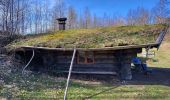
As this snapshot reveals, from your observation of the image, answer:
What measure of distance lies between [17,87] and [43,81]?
2.08 meters

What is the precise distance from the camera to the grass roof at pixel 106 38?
14.8 m

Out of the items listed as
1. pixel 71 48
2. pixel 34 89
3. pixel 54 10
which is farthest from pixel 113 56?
pixel 54 10

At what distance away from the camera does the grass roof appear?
1478 centimetres

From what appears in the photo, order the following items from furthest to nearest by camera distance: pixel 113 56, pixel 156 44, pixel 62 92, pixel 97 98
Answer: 1. pixel 113 56
2. pixel 156 44
3. pixel 62 92
4. pixel 97 98

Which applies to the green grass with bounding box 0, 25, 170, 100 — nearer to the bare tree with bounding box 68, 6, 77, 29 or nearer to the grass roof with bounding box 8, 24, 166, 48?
the grass roof with bounding box 8, 24, 166, 48

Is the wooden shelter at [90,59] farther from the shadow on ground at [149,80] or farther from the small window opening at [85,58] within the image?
the shadow on ground at [149,80]

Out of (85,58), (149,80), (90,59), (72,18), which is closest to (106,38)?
(90,59)

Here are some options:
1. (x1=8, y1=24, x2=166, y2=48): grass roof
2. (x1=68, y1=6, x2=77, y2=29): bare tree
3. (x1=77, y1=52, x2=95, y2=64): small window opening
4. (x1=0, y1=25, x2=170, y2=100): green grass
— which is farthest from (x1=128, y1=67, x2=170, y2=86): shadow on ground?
(x1=68, y1=6, x2=77, y2=29): bare tree

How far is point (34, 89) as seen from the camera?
12273 millimetres

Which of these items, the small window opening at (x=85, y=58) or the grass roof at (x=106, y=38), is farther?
the small window opening at (x=85, y=58)

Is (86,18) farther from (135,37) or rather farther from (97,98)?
(97,98)

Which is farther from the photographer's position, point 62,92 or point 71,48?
point 71,48


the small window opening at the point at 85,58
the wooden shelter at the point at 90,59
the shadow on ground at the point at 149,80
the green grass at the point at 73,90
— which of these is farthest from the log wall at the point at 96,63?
the green grass at the point at 73,90

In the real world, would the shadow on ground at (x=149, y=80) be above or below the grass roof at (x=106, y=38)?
below
